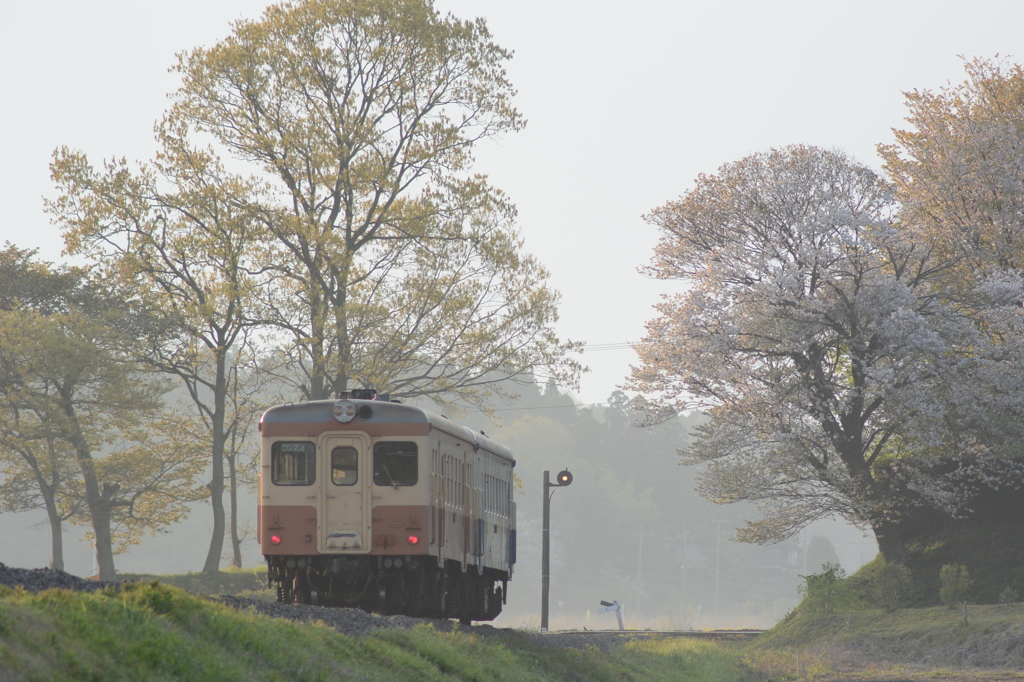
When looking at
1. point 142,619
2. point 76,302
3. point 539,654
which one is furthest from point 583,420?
point 142,619

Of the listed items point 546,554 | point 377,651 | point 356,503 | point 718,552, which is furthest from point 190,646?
point 718,552

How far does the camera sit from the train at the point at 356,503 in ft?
46.5

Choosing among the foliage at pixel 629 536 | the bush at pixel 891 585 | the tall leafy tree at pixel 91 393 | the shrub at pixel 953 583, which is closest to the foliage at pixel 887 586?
the bush at pixel 891 585

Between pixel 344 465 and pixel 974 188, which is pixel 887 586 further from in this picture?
pixel 344 465

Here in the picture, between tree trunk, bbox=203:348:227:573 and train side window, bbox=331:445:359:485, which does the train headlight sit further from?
tree trunk, bbox=203:348:227:573

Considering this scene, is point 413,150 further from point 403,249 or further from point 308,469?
point 308,469

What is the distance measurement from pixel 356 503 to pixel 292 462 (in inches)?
41.8

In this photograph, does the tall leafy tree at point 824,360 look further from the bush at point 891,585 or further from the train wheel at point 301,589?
the train wheel at point 301,589

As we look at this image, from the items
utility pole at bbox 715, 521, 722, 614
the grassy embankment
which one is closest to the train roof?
the grassy embankment

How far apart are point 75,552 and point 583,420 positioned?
5687 cm

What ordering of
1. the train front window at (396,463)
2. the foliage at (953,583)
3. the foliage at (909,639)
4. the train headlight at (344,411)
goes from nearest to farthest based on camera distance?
the train front window at (396,463) < the train headlight at (344,411) < the foliage at (909,639) < the foliage at (953,583)

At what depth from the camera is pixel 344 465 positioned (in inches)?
570

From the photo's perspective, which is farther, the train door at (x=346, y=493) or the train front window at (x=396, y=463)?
the train front window at (x=396, y=463)

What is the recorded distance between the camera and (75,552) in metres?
104
